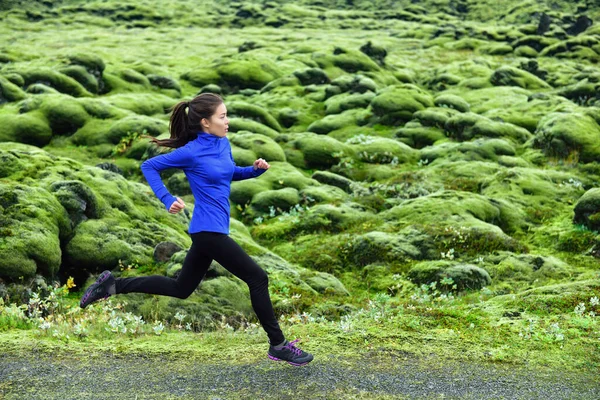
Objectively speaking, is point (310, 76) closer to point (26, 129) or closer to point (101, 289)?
point (26, 129)

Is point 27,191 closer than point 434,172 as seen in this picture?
Yes

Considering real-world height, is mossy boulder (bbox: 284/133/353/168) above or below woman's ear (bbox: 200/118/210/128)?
below

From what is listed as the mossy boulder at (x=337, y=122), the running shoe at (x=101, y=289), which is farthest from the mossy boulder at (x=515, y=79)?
the running shoe at (x=101, y=289)

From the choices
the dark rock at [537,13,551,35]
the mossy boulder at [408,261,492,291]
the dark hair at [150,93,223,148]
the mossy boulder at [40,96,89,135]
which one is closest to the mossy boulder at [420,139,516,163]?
the mossy boulder at [408,261,492,291]

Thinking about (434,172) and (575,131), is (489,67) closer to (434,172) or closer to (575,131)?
(575,131)

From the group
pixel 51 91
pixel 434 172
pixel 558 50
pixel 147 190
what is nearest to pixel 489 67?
pixel 558 50

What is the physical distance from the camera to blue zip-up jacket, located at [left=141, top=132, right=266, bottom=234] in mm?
7465

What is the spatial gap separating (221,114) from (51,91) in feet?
117

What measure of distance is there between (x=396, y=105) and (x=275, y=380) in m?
36.5

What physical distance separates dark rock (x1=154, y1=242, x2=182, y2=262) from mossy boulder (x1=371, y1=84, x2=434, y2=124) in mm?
29648

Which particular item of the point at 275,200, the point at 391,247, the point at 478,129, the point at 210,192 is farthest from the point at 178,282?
the point at 478,129

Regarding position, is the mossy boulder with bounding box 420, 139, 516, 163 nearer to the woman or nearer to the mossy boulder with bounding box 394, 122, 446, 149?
the mossy boulder with bounding box 394, 122, 446, 149

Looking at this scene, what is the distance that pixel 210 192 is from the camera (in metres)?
7.52

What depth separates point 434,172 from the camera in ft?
94.5
